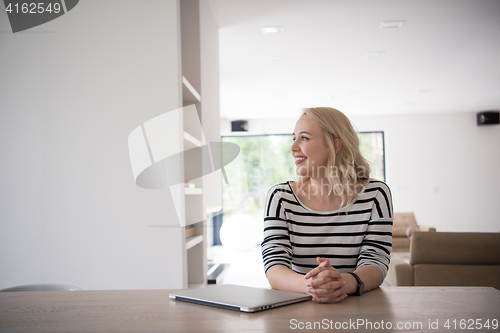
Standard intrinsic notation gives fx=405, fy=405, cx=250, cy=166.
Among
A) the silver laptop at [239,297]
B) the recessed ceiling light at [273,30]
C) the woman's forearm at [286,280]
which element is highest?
the recessed ceiling light at [273,30]

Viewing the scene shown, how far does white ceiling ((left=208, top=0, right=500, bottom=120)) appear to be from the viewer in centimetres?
359

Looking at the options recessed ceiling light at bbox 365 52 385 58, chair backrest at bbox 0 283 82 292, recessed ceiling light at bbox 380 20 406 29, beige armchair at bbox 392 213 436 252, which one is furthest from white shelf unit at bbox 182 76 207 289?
beige armchair at bbox 392 213 436 252

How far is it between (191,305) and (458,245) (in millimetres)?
2251

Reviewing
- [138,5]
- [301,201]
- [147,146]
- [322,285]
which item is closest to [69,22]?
[138,5]

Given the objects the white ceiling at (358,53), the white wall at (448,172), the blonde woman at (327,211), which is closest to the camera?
the blonde woman at (327,211)

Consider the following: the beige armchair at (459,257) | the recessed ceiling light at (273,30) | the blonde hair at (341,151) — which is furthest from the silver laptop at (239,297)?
the recessed ceiling light at (273,30)

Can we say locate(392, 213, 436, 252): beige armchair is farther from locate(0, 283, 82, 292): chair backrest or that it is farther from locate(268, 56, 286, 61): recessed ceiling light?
locate(0, 283, 82, 292): chair backrest

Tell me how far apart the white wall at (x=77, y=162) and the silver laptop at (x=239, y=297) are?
3.80 ft

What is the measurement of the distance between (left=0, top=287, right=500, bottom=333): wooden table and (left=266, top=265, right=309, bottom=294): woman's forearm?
0.14 m

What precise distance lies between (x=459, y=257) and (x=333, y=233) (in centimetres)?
170

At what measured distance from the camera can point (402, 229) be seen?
674cm

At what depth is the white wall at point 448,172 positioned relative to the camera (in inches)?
330

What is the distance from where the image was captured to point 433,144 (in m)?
8.52

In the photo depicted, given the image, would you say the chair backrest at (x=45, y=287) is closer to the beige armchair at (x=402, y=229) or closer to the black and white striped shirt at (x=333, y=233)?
the black and white striped shirt at (x=333, y=233)
